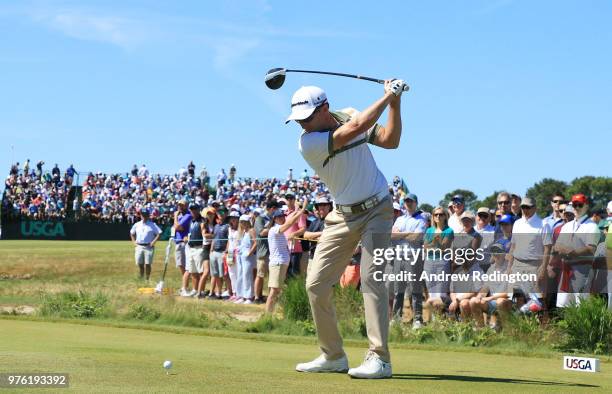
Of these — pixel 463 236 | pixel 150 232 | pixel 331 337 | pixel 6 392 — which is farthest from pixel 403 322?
pixel 150 232

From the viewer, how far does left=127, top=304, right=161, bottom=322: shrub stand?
52.0 ft

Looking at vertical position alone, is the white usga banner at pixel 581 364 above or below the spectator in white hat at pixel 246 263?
below

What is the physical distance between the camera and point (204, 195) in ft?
187

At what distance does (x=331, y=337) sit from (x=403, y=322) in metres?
6.21

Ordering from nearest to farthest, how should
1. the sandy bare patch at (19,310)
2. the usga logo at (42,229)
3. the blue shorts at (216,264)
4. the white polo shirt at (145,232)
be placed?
the sandy bare patch at (19,310) → the blue shorts at (216,264) → the white polo shirt at (145,232) → the usga logo at (42,229)

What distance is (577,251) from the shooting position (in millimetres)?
13156

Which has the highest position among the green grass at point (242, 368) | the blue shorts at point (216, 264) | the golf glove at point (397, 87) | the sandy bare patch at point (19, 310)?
the golf glove at point (397, 87)

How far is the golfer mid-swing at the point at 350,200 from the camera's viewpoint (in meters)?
7.53

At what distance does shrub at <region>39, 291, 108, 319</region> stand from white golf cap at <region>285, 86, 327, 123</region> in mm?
9510

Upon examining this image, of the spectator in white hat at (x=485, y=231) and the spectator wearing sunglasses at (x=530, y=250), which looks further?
the spectator in white hat at (x=485, y=231)

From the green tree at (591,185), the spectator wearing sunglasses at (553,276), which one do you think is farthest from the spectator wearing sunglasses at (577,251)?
the green tree at (591,185)

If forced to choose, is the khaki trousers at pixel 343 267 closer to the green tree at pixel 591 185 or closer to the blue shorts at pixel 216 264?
the blue shorts at pixel 216 264

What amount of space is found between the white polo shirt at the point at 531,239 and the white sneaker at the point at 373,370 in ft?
20.9

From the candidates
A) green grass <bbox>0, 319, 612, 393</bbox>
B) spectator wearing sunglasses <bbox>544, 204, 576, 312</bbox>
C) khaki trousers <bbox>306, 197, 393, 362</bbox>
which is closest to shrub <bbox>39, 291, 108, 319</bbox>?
green grass <bbox>0, 319, 612, 393</bbox>
